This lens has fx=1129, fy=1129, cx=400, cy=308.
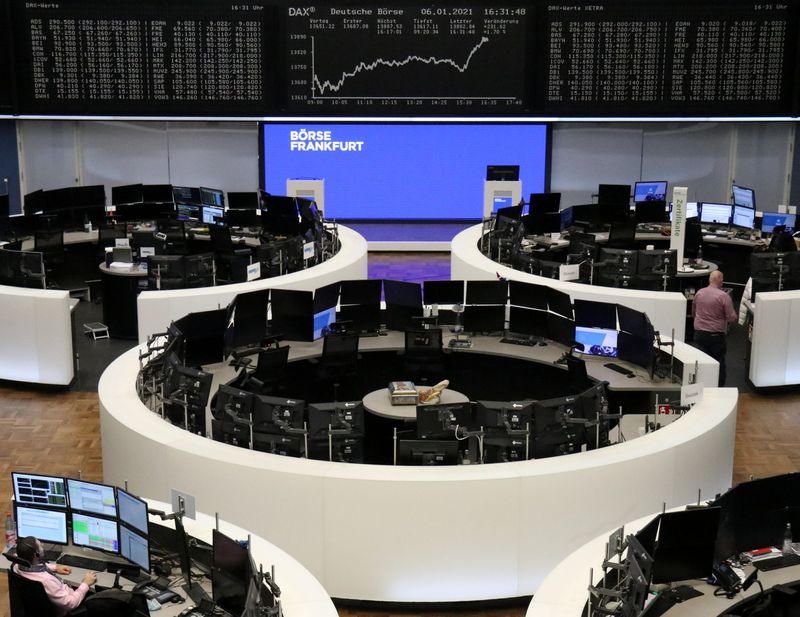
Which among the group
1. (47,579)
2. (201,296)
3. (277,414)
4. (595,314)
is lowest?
(47,579)

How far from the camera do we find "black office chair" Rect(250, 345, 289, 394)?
9255 millimetres

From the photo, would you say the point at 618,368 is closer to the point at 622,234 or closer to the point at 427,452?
the point at 427,452

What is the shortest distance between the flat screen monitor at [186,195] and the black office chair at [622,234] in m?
5.50

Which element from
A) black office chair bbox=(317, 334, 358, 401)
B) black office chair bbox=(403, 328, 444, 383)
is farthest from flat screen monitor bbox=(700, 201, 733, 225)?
black office chair bbox=(317, 334, 358, 401)

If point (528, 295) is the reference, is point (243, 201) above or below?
above

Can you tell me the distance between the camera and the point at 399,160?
57.9 ft

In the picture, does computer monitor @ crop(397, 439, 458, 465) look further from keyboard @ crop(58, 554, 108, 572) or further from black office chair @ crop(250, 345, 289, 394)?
black office chair @ crop(250, 345, 289, 394)

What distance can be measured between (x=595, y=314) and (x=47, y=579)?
537 cm

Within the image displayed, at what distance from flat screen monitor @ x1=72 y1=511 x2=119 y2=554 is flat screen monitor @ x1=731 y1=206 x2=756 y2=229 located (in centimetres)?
1092

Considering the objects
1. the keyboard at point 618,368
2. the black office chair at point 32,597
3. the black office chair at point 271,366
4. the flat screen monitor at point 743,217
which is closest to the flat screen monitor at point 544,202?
the flat screen monitor at point 743,217

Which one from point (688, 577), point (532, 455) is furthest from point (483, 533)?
point (688, 577)

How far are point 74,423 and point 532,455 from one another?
4758 mm

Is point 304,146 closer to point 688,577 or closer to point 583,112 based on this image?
point 583,112

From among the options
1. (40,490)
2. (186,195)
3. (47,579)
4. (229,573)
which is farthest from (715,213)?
(47,579)
